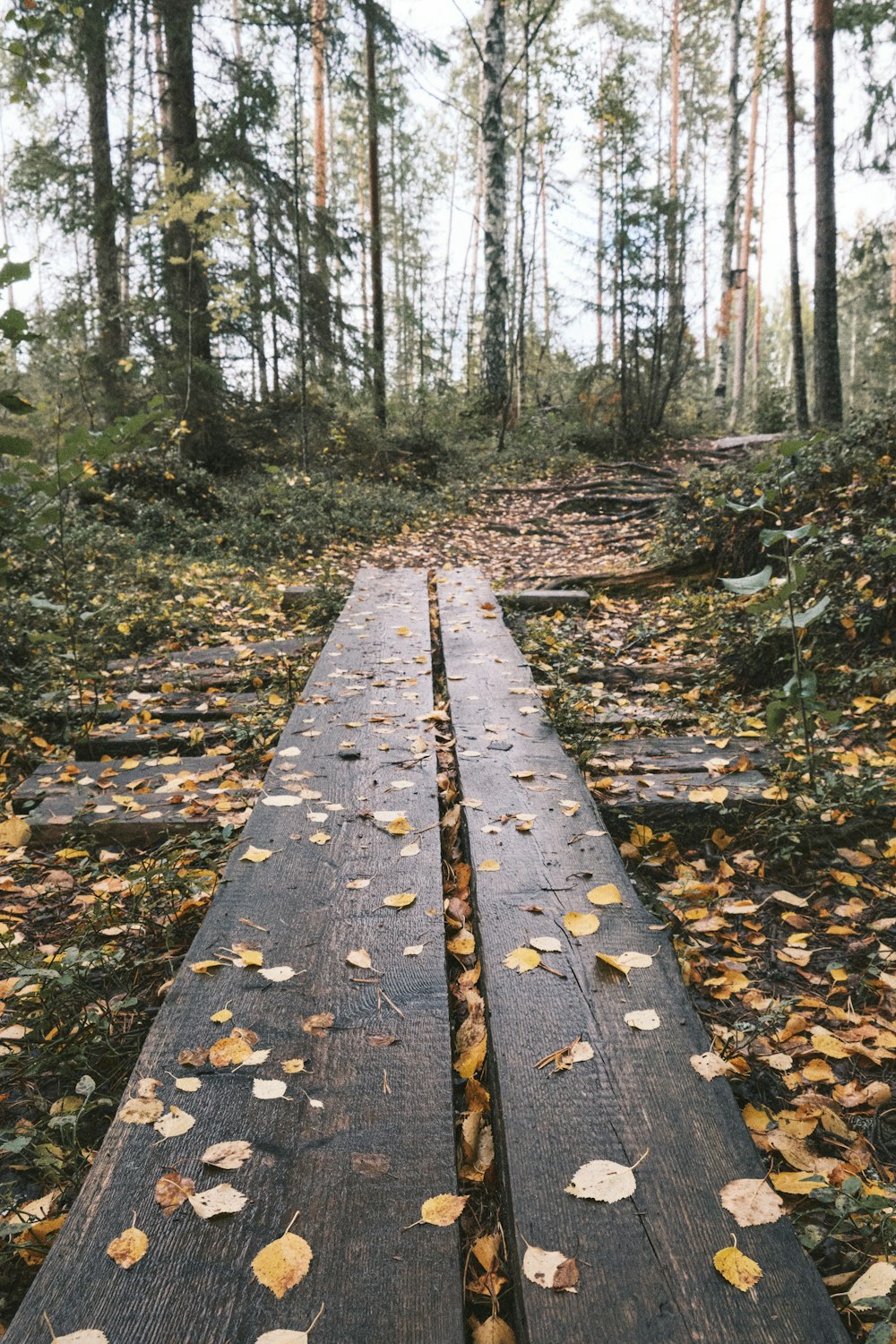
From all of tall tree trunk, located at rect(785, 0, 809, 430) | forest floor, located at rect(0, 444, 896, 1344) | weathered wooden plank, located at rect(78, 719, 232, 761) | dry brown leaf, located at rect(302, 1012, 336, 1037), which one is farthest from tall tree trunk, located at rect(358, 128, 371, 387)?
dry brown leaf, located at rect(302, 1012, 336, 1037)

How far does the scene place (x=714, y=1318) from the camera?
0.81m

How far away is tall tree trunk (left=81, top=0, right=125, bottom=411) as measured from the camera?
855cm

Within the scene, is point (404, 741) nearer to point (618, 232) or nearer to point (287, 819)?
point (287, 819)

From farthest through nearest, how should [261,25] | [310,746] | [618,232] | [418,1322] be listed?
1. [618,232]
2. [261,25]
3. [310,746]
4. [418,1322]

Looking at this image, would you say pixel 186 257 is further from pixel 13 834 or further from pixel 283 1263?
pixel 283 1263

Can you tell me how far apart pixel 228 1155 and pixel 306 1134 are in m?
0.10

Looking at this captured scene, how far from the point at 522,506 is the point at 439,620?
5519 millimetres

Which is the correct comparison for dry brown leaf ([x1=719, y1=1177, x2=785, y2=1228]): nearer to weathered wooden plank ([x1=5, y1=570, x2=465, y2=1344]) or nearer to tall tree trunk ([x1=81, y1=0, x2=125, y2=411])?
weathered wooden plank ([x1=5, y1=570, x2=465, y2=1344])

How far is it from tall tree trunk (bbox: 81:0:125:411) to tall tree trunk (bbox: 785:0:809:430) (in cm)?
865

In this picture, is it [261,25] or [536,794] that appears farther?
[261,25]

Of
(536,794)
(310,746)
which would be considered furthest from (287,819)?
(536,794)

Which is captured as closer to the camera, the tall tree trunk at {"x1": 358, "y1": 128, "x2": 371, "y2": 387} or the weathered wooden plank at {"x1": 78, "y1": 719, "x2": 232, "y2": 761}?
the weathered wooden plank at {"x1": 78, "y1": 719, "x2": 232, "y2": 761}

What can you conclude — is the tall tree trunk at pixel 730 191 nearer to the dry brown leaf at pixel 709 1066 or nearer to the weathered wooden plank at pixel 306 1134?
the weathered wooden plank at pixel 306 1134

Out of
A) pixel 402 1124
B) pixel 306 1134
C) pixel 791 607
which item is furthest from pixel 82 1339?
pixel 791 607
